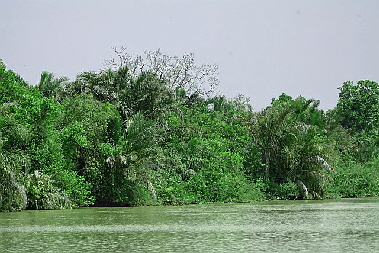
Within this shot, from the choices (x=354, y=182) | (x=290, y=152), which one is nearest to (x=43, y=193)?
(x=290, y=152)

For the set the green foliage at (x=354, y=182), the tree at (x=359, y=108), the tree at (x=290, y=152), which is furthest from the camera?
the tree at (x=359, y=108)

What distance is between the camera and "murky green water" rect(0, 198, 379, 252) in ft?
43.7

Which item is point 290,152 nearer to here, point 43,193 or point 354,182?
point 354,182

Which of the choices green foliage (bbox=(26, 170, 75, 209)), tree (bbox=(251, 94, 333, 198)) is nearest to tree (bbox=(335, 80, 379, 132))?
tree (bbox=(251, 94, 333, 198))

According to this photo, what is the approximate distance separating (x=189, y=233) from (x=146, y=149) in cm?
1468

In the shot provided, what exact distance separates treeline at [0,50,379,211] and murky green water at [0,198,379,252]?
17.2 ft

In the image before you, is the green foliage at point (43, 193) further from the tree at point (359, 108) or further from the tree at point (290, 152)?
the tree at point (359, 108)

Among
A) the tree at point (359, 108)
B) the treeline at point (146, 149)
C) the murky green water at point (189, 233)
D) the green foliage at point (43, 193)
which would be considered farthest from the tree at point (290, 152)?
the tree at point (359, 108)

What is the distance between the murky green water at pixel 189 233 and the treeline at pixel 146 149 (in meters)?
5.24

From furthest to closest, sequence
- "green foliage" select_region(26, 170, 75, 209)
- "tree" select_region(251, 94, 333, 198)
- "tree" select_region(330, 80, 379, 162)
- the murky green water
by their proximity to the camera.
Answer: "tree" select_region(330, 80, 379, 162)
"tree" select_region(251, 94, 333, 198)
"green foliage" select_region(26, 170, 75, 209)
the murky green water

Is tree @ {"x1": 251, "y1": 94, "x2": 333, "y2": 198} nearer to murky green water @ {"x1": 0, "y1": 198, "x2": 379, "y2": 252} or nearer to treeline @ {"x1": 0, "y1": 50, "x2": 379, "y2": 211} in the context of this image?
treeline @ {"x1": 0, "y1": 50, "x2": 379, "y2": 211}

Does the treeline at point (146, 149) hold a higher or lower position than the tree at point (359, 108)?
lower

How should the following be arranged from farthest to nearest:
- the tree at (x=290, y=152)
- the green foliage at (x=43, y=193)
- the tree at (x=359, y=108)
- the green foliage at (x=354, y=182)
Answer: the tree at (x=359, y=108)
the green foliage at (x=354, y=182)
the tree at (x=290, y=152)
the green foliage at (x=43, y=193)

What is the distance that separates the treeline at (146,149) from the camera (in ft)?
93.3
